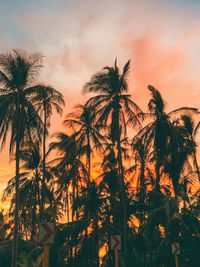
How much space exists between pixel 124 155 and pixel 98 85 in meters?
10.7

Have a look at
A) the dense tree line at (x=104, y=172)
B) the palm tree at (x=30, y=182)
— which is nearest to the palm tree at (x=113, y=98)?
the dense tree line at (x=104, y=172)

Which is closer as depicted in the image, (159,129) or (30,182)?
(159,129)

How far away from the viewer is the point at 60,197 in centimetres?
3100

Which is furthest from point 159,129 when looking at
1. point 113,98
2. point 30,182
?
point 30,182

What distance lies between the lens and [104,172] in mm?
26281

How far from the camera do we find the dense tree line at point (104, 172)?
17594 mm

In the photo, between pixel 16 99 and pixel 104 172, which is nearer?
pixel 16 99

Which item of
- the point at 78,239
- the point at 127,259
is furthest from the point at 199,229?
the point at 78,239

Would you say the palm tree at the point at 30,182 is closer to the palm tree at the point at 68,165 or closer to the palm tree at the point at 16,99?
Result: the palm tree at the point at 68,165

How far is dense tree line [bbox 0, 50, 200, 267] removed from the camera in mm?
17594

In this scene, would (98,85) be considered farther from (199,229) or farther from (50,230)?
(50,230)

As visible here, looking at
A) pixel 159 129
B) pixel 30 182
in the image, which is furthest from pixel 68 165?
pixel 159 129

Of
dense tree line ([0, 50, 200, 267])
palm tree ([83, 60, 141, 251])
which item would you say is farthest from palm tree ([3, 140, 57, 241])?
palm tree ([83, 60, 141, 251])

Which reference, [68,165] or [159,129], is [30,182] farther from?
[159,129]
